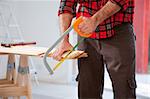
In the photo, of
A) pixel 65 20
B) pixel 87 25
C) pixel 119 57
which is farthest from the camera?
pixel 65 20

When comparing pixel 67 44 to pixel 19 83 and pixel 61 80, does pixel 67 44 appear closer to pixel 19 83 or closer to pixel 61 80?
pixel 19 83

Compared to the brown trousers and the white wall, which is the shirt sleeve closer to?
the brown trousers

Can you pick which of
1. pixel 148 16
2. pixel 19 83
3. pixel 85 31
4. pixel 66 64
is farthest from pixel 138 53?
pixel 85 31

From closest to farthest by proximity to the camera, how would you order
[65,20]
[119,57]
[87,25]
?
[87,25], [119,57], [65,20]

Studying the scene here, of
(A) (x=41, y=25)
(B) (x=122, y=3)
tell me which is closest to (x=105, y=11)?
(B) (x=122, y=3)

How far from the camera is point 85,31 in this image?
1.12m

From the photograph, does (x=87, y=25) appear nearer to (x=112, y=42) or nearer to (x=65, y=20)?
(x=112, y=42)

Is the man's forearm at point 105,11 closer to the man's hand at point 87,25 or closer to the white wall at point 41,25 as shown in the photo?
the man's hand at point 87,25

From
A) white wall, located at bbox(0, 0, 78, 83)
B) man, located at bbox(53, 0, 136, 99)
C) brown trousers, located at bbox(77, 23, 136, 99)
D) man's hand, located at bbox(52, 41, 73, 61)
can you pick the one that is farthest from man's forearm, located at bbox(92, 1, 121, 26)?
white wall, located at bbox(0, 0, 78, 83)

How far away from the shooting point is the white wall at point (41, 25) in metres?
3.49

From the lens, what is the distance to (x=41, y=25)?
140 inches

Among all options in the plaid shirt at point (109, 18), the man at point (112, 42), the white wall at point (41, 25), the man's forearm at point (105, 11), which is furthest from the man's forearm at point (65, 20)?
the white wall at point (41, 25)

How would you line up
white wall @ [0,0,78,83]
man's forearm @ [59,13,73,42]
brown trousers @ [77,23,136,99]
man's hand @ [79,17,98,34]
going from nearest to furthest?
man's hand @ [79,17,98,34] → brown trousers @ [77,23,136,99] → man's forearm @ [59,13,73,42] → white wall @ [0,0,78,83]

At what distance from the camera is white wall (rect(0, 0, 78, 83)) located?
3492 millimetres
